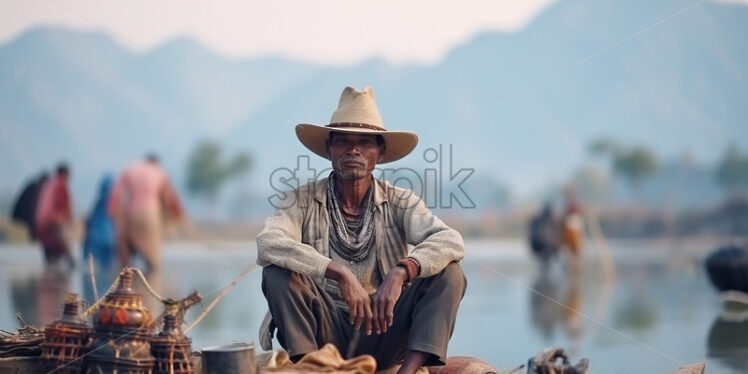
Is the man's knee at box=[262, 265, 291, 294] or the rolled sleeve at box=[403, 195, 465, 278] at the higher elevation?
the rolled sleeve at box=[403, 195, 465, 278]

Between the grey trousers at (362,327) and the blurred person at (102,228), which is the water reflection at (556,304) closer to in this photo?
the grey trousers at (362,327)

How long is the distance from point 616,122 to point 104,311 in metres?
94.5

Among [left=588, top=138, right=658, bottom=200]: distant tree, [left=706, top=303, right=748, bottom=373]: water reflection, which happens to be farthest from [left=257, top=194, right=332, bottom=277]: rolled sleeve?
[left=588, top=138, right=658, bottom=200]: distant tree

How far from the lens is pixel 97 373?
422cm

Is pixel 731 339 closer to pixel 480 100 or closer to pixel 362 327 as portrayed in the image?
pixel 362 327

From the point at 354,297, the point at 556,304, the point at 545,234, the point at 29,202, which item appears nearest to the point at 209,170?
the point at 545,234

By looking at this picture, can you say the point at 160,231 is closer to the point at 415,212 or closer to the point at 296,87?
A: the point at 415,212

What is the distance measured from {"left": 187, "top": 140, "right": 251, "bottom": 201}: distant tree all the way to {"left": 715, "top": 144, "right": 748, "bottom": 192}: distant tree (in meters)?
27.1

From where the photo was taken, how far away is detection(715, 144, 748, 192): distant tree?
64.5 meters

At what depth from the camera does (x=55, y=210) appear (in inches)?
693

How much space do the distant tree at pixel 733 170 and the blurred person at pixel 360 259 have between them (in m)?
62.9

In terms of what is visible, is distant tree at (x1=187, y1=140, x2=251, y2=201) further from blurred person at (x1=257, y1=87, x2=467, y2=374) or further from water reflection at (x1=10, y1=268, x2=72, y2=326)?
blurred person at (x1=257, y1=87, x2=467, y2=374)

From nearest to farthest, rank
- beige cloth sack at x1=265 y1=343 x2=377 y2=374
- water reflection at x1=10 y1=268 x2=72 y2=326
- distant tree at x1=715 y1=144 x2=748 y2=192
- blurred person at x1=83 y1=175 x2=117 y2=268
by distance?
beige cloth sack at x1=265 y1=343 x2=377 y2=374 < water reflection at x1=10 y1=268 x2=72 y2=326 < blurred person at x1=83 y1=175 x2=117 y2=268 < distant tree at x1=715 y1=144 x2=748 y2=192

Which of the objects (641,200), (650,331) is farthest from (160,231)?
(641,200)
